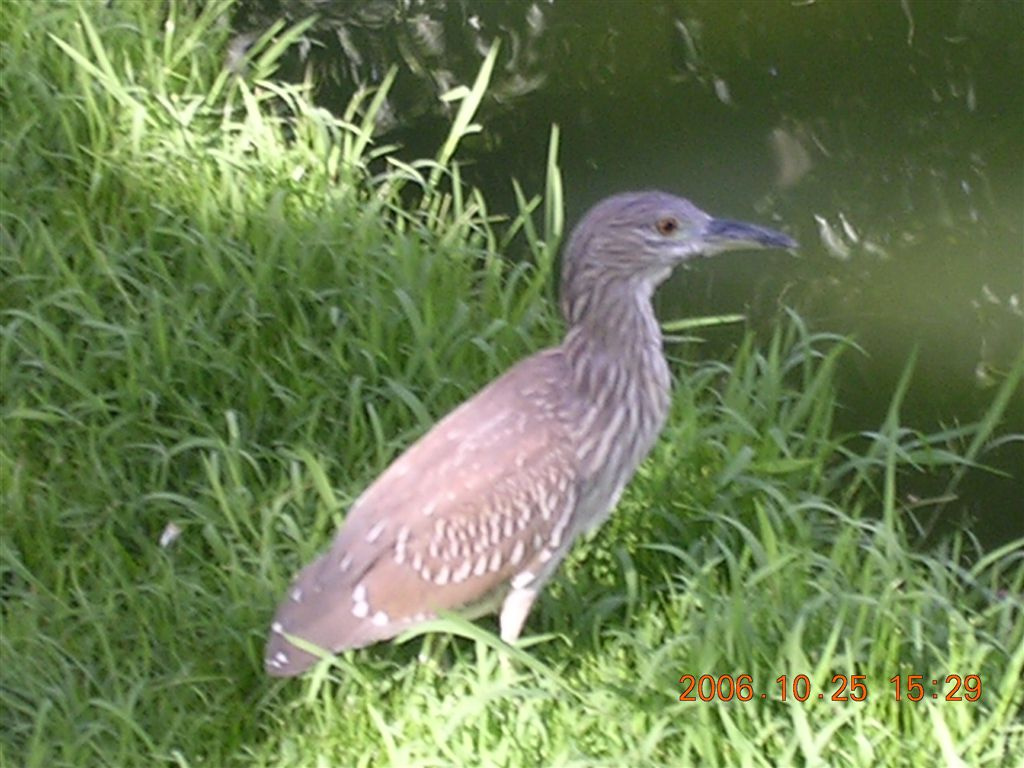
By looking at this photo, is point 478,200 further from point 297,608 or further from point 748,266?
point 297,608

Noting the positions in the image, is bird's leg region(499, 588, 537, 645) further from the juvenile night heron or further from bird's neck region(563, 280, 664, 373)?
bird's neck region(563, 280, 664, 373)

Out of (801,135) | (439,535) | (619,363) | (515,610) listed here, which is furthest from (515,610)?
(801,135)

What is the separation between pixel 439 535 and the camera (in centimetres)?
361

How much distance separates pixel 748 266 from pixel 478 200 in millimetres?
980

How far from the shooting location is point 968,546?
4812 millimetres

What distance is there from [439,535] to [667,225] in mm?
754

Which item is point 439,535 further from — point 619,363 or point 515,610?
point 619,363

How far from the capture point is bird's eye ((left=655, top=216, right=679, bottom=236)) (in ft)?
12.3
